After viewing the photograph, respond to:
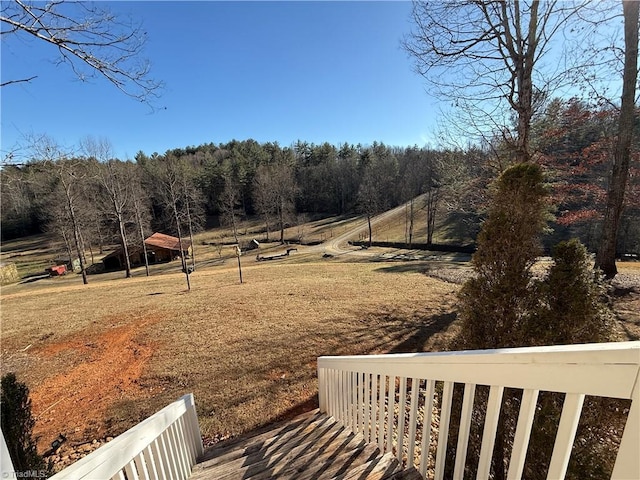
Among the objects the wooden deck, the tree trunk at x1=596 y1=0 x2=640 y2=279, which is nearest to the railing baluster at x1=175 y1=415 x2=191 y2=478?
the wooden deck

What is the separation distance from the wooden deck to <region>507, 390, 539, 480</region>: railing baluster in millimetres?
946

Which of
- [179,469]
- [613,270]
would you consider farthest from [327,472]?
[613,270]

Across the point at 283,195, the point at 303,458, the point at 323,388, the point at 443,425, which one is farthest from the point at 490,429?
the point at 283,195

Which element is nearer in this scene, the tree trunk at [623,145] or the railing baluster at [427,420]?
the railing baluster at [427,420]

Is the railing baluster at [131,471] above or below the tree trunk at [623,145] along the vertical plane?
below

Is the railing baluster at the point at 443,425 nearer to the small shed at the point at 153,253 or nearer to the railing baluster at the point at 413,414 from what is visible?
the railing baluster at the point at 413,414

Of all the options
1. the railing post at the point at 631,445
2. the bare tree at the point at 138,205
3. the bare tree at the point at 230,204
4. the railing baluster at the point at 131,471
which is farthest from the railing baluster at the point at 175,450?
the bare tree at the point at 230,204

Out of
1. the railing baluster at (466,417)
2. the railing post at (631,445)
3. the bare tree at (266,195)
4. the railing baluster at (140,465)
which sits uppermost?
the bare tree at (266,195)

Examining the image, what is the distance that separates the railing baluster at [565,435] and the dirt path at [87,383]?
5.00 meters

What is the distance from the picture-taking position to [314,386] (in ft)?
15.3

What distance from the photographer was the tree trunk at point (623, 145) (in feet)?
18.6

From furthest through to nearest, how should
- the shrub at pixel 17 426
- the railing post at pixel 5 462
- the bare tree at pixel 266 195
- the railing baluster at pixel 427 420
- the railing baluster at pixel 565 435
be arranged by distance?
the bare tree at pixel 266 195 < the shrub at pixel 17 426 < the railing baluster at pixel 427 420 < the railing post at pixel 5 462 < the railing baluster at pixel 565 435

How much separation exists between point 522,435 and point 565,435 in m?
0.17

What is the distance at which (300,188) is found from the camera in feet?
161
